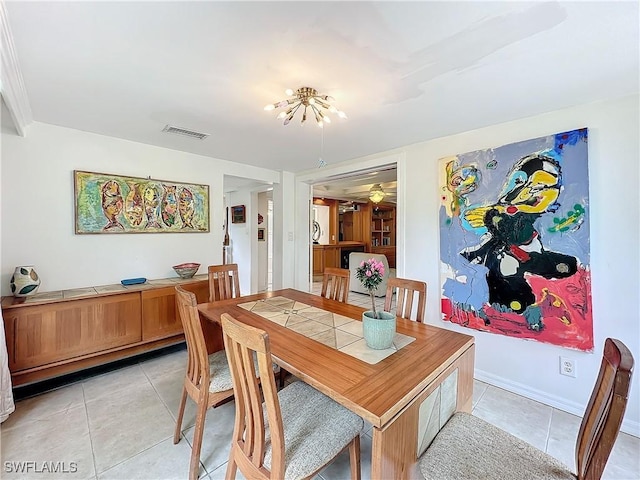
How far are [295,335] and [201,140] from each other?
241 centimetres

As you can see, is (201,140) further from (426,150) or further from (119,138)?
(426,150)

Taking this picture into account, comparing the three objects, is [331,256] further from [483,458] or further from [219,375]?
[483,458]

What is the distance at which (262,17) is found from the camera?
1.22 meters

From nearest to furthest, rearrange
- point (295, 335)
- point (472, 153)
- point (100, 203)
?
1. point (295, 335)
2. point (472, 153)
3. point (100, 203)

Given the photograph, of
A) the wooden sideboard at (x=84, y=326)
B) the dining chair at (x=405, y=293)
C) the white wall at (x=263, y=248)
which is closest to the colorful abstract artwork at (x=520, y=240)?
the dining chair at (x=405, y=293)

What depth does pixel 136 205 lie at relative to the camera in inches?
117

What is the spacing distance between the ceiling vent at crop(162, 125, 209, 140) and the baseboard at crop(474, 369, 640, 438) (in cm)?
355

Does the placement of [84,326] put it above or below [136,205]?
below

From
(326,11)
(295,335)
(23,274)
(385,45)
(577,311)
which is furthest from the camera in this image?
(23,274)

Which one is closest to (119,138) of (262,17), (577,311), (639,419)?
(262,17)

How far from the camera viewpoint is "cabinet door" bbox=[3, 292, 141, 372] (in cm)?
207

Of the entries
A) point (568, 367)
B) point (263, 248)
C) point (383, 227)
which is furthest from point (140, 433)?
point (383, 227)

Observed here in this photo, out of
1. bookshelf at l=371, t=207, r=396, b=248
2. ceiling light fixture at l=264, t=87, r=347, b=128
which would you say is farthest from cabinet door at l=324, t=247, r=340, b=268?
ceiling light fixture at l=264, t=87, r=347, b=128

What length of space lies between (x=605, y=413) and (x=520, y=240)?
1691 mm
